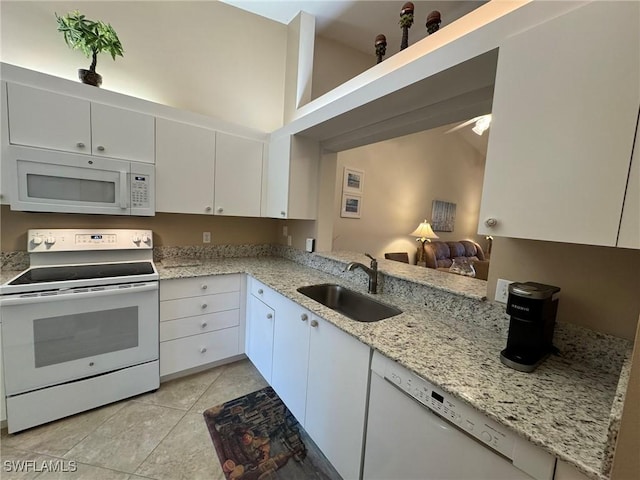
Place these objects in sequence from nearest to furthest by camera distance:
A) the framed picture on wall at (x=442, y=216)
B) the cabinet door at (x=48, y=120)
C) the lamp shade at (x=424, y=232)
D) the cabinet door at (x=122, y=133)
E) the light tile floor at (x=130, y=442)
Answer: the light tile floor at (x=130, y=442), the cabinet door at (x=48, y=120), the cabinet door at (x=122, y=133), the lamp shade at (x=424, y=232), the framed picture on wall at (x=442, y=216)

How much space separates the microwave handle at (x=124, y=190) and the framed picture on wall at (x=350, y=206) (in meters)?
2.58

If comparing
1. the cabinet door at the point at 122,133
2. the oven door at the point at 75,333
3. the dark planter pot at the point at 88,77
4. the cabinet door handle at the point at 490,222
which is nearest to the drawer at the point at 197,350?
the oven door at the point at 75,333

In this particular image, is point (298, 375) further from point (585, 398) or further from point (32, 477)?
point (32, 477)

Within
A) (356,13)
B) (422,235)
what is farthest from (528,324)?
(422,235)

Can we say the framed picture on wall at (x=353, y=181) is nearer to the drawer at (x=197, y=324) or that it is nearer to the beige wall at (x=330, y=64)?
the beige wall at (x=330, y=64)

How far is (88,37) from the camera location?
70.6 inches

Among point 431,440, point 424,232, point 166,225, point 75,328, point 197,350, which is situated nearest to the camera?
point 431,440

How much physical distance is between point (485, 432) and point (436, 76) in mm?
1434

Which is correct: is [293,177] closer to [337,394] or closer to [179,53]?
[179,53]

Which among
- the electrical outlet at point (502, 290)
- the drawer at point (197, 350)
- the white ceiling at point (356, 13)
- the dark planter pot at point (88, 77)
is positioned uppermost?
the white ceiling at point (356, 13)

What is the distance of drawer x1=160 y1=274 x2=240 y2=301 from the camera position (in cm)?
199

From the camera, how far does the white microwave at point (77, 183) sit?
5.43 ft

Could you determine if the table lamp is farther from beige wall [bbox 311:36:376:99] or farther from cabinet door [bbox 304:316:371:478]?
cabinet door [bbox 304:316:371:478]

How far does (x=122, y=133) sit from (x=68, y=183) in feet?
1.68
